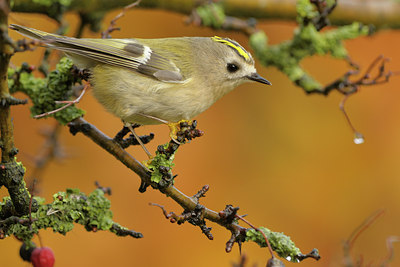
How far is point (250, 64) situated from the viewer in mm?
2398

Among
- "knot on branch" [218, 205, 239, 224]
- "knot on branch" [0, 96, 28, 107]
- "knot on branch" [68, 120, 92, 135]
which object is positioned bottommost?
"knot on branch" [0, 96, 28, 107]

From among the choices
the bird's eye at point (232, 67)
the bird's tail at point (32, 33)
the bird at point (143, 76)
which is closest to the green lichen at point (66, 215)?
the bird at point (143, 76)

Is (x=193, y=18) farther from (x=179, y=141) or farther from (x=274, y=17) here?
(x=179, y=141)

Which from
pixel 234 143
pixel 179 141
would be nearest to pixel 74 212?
pixel 179 141

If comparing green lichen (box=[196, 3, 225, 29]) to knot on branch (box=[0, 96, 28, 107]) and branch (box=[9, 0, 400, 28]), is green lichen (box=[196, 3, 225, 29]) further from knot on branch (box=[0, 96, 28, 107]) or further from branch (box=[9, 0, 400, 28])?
knot on branch (box=[0, 96, 28, 107])

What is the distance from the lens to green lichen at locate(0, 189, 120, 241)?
1733mm

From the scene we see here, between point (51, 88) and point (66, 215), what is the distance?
56cm

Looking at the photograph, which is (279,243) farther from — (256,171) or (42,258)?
(256,171)

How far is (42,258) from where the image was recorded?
1752 mm

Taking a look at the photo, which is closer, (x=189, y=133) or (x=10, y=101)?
(x=10, y=101)

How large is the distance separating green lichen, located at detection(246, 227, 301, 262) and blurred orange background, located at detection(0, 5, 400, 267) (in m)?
1.27

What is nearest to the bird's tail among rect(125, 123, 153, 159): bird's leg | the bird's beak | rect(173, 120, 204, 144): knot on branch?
rect(125, 123, 153, 159): bird's leg

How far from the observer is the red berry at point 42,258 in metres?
1.75

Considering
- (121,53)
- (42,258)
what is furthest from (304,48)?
(42,258)
